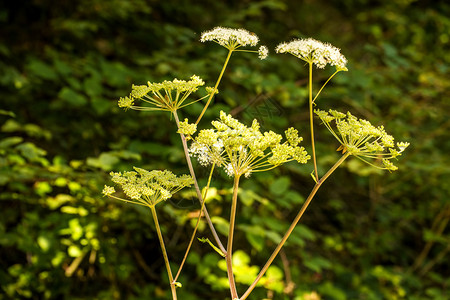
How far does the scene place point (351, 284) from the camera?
3932mm

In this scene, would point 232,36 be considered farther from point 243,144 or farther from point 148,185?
point 148,185

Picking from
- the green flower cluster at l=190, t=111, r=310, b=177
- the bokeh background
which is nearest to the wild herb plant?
the green flower cluster at l=190, t=111, r=310, b=177

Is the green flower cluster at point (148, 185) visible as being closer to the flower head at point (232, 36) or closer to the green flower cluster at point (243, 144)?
the green flower cluster at point (243, 144)

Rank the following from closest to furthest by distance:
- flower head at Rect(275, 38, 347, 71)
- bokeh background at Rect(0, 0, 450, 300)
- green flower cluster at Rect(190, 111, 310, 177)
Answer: green flower cluster at Rect(190, 111, 310, 177), flower head at Rect(275, 38, 347, 71), bokeh background at Rect(0, 0, 450, 300)

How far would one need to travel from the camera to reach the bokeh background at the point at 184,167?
2.64 meters

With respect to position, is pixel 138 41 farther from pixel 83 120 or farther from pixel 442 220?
pixel 442 220

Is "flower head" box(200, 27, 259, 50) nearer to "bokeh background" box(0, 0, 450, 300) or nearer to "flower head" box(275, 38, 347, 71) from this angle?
"flower head" box(275, 38, 347, 71)

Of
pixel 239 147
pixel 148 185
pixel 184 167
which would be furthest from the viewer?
pixel 184 167

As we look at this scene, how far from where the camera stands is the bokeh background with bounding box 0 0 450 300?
8.66 ft

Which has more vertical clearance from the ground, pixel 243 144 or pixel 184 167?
pixel 184 167

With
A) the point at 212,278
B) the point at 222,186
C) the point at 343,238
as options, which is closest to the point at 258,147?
the point at 222,186

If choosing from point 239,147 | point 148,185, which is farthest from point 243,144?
point 148,185

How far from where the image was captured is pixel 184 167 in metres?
2.87

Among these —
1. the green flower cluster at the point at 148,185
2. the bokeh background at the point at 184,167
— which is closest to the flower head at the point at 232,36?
the green flower cluster at the point at 148,185
